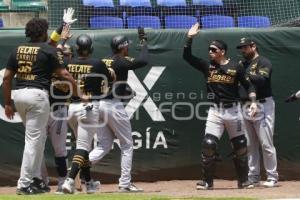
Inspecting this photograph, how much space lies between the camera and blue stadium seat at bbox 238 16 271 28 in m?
11.9

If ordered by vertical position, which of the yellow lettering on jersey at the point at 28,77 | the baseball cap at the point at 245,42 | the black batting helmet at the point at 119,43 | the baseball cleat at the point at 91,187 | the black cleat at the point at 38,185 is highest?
the black batting helmet at the point at 119,43

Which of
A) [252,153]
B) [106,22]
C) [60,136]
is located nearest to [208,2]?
[106,22]

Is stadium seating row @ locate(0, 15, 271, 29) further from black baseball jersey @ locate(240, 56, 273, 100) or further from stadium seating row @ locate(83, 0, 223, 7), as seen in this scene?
black baseball jersey @ locate(240, 56, 273, 100)

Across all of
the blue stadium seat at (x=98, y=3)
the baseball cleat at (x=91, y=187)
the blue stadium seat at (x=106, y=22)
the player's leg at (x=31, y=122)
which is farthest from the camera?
the blue stadium seat at (x=98, y=3)

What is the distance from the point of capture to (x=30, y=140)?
7434 millimetres

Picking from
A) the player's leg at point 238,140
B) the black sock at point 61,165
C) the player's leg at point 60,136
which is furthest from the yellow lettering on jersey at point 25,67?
the player's leg at point 238,140

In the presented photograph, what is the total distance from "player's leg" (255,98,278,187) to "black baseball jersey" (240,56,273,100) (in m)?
0.14

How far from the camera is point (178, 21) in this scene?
12.0 metres

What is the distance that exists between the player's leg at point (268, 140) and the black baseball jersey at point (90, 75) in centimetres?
235

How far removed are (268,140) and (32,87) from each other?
11.4 feet

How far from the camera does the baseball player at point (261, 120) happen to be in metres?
9.07

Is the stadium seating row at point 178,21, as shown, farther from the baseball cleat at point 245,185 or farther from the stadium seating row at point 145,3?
the baseball cleat at point 245,185

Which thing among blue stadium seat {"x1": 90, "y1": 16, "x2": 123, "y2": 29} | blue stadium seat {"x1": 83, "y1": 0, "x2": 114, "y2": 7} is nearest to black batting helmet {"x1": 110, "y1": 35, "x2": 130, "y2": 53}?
blue stadium seat {"x1": 90, "y1": 16, "x2": 123, "y2": 29}

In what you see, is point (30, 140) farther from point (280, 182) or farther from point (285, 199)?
point (280, 182)
